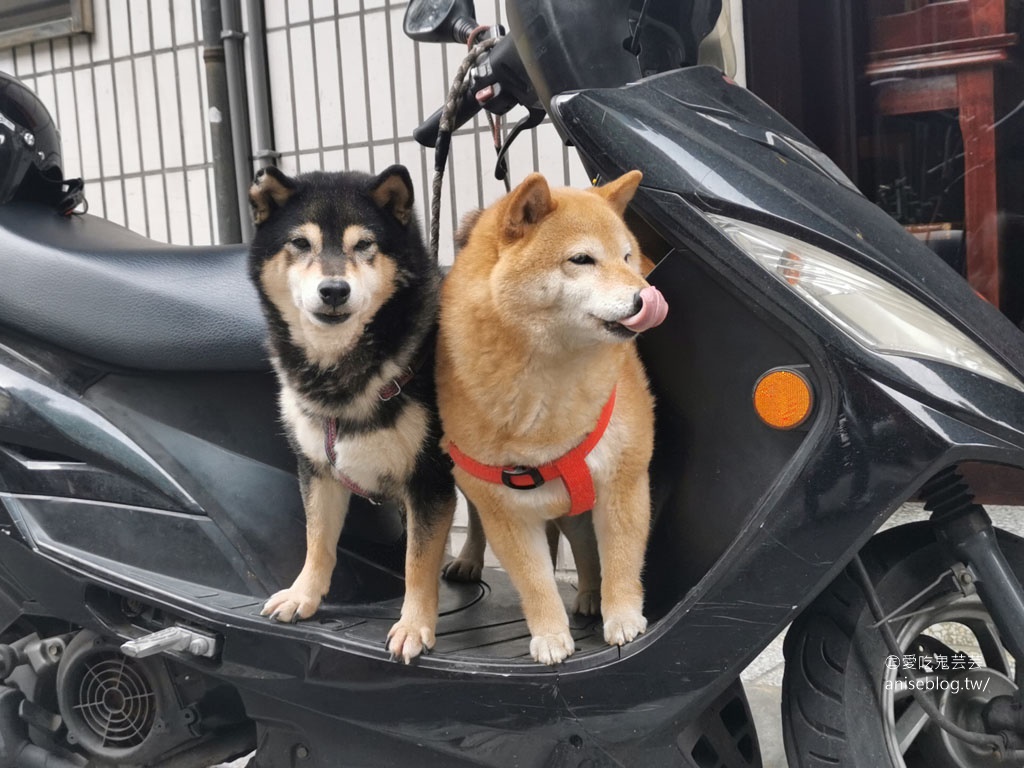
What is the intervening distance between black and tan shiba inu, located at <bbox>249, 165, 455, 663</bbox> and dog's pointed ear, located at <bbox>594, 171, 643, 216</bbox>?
0.41m

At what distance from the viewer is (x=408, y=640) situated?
1654 mm

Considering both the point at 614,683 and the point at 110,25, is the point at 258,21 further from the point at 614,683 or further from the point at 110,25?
the point at 614,683

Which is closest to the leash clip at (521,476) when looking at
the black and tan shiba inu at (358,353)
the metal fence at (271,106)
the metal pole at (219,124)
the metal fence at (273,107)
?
the black and tan shiba inu at (358,353)

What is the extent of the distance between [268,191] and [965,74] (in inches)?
118

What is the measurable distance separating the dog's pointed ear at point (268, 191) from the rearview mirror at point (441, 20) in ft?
1.57

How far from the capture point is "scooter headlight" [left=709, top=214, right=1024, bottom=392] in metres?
1.38

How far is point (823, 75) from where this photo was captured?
3.84 metres

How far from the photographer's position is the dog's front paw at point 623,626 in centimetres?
156

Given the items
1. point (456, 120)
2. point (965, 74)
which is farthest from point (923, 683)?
point (965, 74)

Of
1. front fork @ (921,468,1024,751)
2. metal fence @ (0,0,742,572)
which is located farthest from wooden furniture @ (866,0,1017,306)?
front fork @ (921,468,1024,751)

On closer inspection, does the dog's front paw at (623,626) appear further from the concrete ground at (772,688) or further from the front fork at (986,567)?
the concrete ground at (772,688)

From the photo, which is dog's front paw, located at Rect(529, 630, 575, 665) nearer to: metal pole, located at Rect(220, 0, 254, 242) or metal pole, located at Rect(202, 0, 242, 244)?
metal pole, located at Rect(220, 0, 254, 242)

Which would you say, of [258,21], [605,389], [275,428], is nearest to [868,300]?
[605,389]

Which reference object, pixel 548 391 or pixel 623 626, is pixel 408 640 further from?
pixel 548 391
